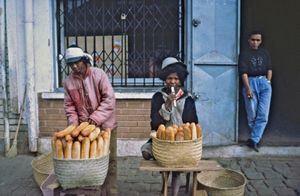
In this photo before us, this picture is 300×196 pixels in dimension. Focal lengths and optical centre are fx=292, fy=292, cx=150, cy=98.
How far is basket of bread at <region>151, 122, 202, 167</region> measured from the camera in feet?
8.45

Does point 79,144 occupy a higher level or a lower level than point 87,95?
lower

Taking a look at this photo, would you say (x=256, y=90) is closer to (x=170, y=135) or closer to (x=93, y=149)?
(x=170, y=135)

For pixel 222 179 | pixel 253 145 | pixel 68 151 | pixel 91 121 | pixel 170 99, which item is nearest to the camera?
pixel 68 151

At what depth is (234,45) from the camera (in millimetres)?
5164

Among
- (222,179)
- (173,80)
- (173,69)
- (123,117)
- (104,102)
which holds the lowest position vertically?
(222,179)

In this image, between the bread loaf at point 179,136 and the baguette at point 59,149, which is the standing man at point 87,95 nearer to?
the baguette at point 59,149

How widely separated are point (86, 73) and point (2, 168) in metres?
2.67

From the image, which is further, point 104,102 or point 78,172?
point 104,102

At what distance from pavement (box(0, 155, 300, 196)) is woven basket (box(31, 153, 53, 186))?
0.62ft

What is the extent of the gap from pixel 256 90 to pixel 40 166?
3850mm

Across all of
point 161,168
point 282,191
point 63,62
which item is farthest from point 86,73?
point 282,191

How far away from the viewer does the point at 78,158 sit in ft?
8.28

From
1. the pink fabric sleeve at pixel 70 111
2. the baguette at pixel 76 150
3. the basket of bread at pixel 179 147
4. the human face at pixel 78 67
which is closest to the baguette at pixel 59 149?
the baguette at pixel 76 150

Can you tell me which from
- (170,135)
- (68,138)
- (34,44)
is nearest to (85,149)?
(68,138)
